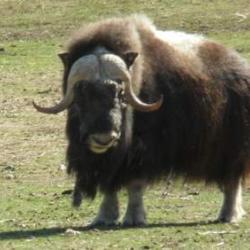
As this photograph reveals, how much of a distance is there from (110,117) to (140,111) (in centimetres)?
42

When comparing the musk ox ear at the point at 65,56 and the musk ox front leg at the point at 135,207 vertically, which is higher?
the musk ox ear at the point at 65,56

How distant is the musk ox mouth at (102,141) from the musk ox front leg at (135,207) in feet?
1.80

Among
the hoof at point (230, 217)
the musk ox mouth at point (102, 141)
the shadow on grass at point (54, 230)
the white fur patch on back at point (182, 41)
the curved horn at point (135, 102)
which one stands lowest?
the shadow on grass at point (54, 230)

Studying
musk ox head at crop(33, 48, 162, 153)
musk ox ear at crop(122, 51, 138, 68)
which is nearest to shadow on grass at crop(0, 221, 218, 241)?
musk ox head at crop(33, 48, 162, 153)

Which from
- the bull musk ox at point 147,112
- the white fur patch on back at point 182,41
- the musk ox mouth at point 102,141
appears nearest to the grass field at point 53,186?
the bull musk ox at point 147,112

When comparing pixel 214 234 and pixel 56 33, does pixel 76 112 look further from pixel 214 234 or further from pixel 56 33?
pixel 56 33

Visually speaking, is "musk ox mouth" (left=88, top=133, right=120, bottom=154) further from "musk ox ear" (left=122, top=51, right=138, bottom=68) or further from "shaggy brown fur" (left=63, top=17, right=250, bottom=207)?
"musk ox ear" (left=122, top=51, right=138, bottom=68)

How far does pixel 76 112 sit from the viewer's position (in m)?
8.61

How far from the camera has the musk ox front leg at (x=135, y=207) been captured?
8719 millimetres

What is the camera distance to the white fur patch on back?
9227 mm

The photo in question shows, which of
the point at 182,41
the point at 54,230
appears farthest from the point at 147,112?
the point at 54,230

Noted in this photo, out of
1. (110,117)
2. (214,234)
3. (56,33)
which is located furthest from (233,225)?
(56,33)

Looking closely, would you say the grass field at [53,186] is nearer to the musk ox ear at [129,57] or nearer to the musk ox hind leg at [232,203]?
the musk ox hind leg at [232,203]

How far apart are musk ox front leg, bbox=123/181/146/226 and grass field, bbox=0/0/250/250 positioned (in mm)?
93
